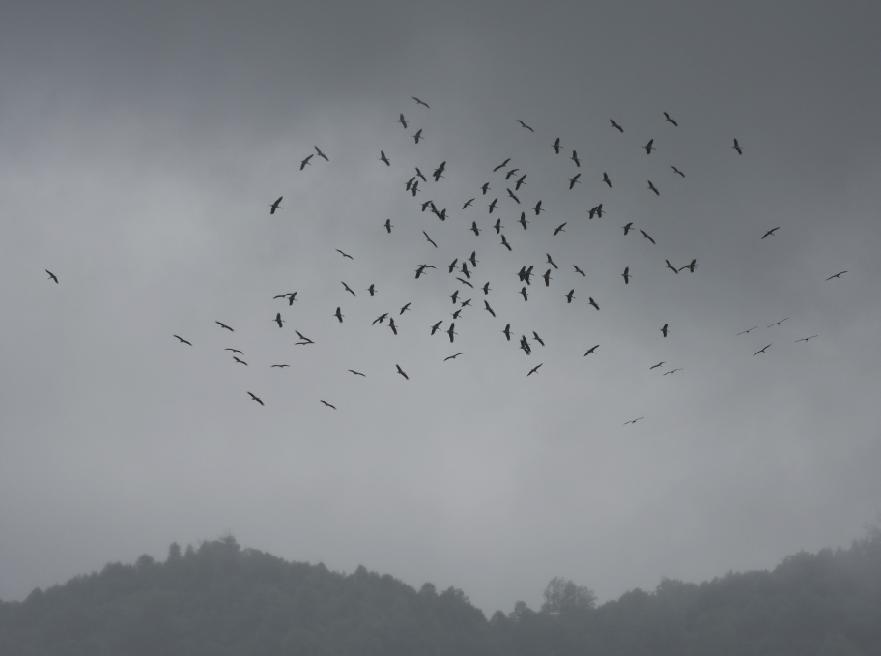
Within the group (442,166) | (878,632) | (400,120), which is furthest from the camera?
(878,632)

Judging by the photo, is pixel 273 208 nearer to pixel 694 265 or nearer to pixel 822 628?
pixel 694 265

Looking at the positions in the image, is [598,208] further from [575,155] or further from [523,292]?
[523,292]

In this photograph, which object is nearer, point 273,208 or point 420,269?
point 273,208

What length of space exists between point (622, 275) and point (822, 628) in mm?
176015

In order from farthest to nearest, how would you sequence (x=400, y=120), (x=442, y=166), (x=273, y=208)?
(x=442, y=166), (x=400, y=120), (x=273, y=208)

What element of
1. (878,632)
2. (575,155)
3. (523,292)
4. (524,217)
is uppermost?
→ (878,632)

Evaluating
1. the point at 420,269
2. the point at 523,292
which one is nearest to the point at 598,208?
the point at 523,292

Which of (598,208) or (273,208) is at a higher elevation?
(598,208)

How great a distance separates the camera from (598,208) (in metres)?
53.5

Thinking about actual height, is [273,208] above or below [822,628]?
below

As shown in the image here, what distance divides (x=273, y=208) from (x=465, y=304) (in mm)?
13009

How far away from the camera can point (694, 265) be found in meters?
55.9

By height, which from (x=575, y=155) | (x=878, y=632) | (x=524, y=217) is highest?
(x=878, y=632)

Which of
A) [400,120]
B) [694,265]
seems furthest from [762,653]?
[400,120]
